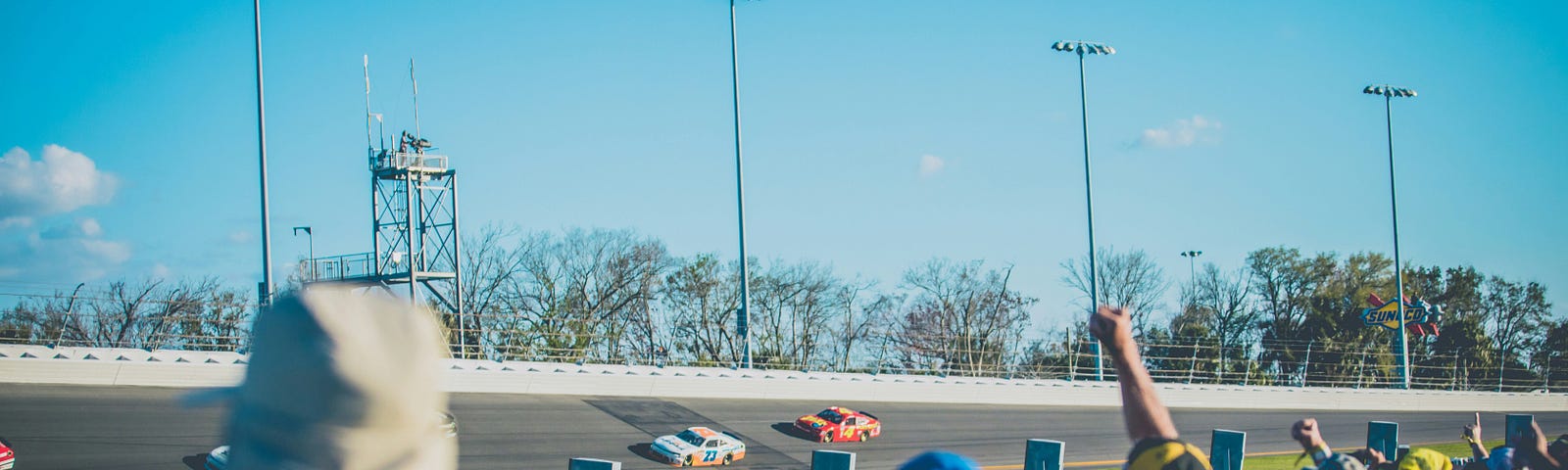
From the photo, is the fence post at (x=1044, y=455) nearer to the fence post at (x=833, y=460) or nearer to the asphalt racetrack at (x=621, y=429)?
the fence post at (x=833, y=460)

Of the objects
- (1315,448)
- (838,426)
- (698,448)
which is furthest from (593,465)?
(838,426)

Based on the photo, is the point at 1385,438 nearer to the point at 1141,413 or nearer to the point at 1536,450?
the point at 1536,450

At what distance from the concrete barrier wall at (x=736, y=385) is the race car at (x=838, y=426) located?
15.8ft

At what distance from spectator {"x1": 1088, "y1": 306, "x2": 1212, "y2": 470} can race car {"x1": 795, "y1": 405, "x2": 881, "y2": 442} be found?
831 inches

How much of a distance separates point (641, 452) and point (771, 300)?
44694 millimetres

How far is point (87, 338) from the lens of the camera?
1003 inches

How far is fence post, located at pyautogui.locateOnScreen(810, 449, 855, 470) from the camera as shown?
33.9 ft

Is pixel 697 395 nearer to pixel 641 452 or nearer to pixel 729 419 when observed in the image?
pixel 729 419

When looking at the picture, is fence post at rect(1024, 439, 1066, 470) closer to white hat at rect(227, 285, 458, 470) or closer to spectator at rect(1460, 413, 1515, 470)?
spectator at rect(1460, 413, 1515, 470)

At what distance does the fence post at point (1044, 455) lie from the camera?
38.4ft

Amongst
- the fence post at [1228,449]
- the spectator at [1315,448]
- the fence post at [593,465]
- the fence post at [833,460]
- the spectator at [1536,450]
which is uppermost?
the spectator at [1315,448]

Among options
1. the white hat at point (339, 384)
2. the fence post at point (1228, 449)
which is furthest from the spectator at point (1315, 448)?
the fence post at point (1228, 449)

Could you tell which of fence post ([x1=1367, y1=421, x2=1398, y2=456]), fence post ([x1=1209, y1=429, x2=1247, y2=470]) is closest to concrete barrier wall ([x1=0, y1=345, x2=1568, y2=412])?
fence post ([x1=1209, y1=429, x2=1247, y2=470])

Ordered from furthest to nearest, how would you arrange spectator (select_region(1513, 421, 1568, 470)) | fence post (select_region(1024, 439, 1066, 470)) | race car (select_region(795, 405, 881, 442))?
race car (select_region(795, 405, 881, 442))
fence post (select_region(1024, 439, 1066, 470))
spectator (select_region(1513, 421, 1568, 470))
